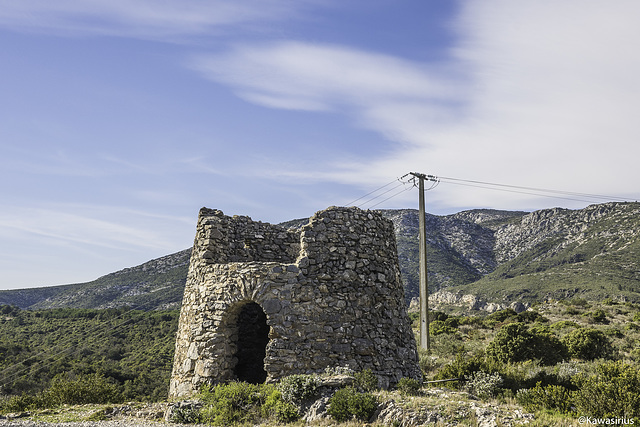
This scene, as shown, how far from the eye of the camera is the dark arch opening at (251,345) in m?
14.2

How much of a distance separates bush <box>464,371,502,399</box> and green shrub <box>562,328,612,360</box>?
9.79 meters

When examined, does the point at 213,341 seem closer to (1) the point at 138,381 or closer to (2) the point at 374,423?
(2) the point at 374,423

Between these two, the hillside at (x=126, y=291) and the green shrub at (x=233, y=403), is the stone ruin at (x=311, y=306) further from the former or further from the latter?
the hillside at (x=126, y=291)

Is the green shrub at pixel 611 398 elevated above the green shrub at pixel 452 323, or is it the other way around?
the green shrub at pixel 611 398

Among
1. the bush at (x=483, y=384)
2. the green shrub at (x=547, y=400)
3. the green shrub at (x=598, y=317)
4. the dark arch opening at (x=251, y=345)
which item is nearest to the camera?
the green shrub at (x=547, y=400)

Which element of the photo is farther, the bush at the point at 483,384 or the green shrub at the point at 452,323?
the green shrub at the point at 452,323

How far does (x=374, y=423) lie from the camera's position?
28.1 feet

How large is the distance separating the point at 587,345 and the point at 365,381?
14063 mm

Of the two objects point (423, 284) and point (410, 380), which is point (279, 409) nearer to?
point (410, 380)

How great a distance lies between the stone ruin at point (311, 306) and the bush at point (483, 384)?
1.55m

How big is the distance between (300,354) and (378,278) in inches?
118

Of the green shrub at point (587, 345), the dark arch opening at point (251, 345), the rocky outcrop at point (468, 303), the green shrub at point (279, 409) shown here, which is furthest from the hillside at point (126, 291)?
the green shrub at point (279, 409)

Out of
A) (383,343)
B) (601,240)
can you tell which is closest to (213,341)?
(383,343)

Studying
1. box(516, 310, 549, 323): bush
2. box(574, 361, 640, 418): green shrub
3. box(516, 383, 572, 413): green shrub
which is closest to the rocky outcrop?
box(516, 310, 549, 323): bush
